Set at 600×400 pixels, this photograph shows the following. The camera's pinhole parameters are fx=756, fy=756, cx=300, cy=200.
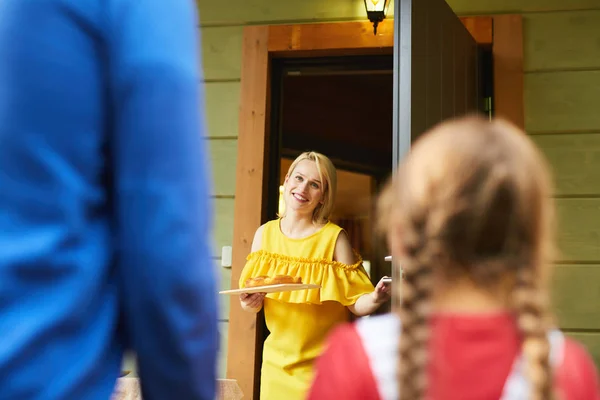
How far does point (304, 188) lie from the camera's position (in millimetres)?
3166

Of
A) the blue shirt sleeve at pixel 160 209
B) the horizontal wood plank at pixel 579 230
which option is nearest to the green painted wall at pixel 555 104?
the horizontal wood plank at pixel 579 230

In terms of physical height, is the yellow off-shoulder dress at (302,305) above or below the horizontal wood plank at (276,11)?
below

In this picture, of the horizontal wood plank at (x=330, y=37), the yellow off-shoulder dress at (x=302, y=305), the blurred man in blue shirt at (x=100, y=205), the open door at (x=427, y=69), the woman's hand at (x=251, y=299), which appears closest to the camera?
the blurred man in blue shirt at (x=100, y=205)

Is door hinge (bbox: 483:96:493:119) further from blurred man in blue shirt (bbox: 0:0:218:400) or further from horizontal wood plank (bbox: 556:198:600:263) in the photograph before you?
blurred man in blue shirt (bbox: 0:0:218:400)

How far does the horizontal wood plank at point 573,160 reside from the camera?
3.34 meters

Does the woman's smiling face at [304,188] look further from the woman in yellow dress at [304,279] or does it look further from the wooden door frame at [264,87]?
the wooden door frame at [264,87]

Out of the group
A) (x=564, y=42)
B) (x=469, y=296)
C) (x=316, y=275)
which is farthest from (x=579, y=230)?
(x=469, y=296)

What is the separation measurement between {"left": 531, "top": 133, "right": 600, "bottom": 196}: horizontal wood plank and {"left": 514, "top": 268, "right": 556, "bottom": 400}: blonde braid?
103 inches

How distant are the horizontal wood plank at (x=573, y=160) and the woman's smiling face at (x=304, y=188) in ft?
3.37

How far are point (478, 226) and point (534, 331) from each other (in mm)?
133

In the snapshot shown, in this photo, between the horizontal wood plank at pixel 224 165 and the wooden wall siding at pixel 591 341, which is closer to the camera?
the wooden wall siding at pixel 591 341

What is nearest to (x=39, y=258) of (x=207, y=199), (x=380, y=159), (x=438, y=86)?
(x=207, y=199)

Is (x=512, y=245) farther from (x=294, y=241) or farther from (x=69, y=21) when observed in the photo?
(x=294, y=241)

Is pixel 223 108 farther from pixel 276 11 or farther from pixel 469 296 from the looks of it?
pixel 469 296
